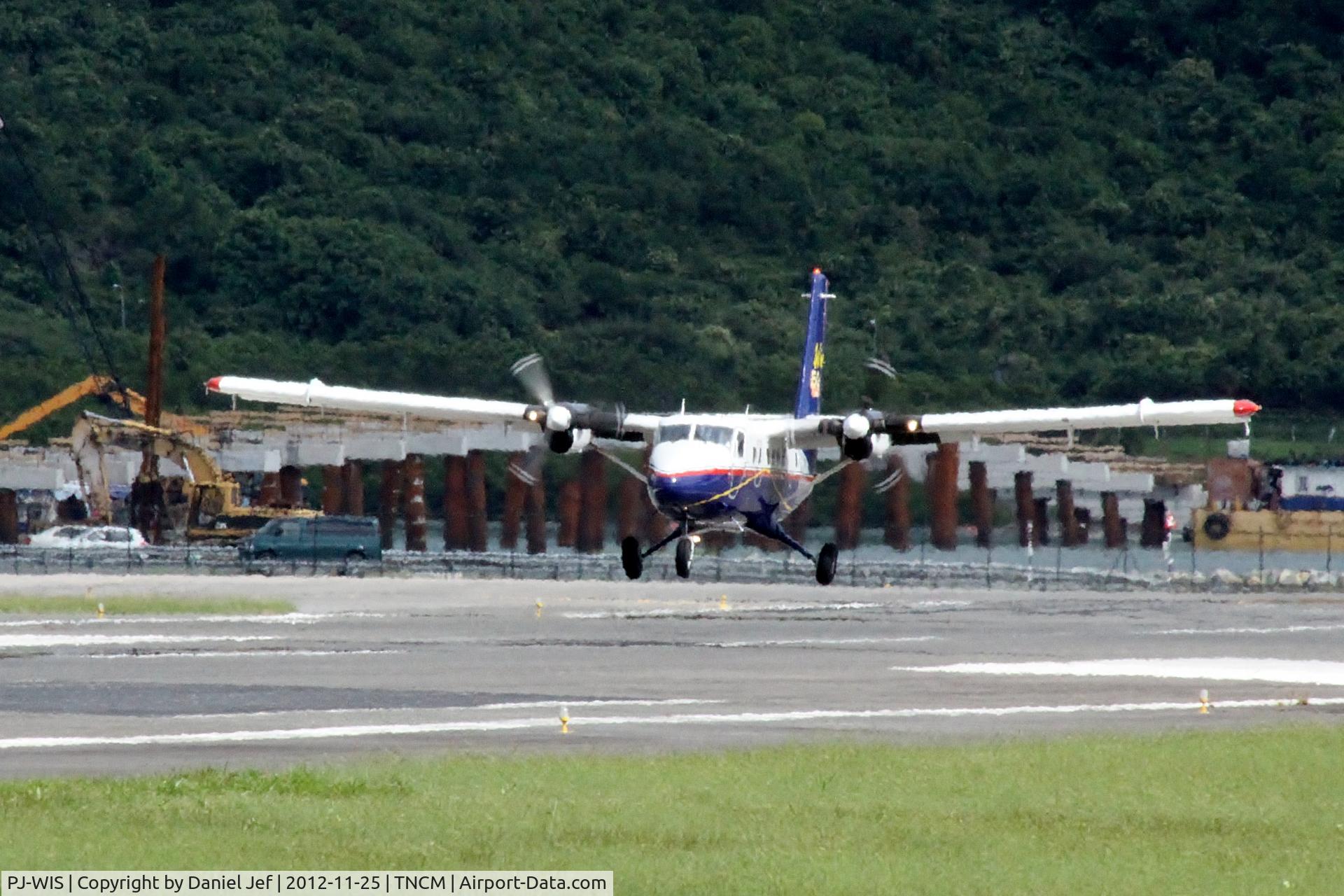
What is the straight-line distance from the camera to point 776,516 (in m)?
48.4

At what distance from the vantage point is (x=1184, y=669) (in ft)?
115

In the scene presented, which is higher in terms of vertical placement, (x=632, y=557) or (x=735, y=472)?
(x=735, y=472)

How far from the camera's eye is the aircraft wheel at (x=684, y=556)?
45.9 m

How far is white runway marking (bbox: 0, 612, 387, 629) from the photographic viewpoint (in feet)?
141

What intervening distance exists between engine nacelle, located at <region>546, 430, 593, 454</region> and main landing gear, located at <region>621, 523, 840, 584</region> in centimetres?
216

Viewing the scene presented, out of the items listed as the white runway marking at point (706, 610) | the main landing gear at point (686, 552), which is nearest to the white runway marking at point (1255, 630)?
the main landing gear at point (686, 552)

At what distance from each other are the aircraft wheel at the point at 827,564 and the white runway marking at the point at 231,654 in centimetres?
1528

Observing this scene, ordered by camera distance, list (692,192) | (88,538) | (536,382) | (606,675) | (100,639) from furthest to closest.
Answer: (692,192) → (88,538) → (536,382) → (100,639) → (606,675)

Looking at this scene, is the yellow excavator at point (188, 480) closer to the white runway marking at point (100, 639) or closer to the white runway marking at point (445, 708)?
the white runway marking at point (100, 639)

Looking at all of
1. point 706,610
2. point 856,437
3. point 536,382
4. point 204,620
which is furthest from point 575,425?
point 204,620

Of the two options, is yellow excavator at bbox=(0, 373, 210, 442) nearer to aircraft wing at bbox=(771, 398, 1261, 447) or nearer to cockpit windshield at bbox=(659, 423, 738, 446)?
aircraft wing at bbox=(771, 398, 1261, 447)

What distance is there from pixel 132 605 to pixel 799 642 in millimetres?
15812

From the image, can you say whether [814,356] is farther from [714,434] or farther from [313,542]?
[313,542]

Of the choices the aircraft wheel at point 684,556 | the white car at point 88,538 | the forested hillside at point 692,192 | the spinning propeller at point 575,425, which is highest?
the forested hillside at point 692,192
